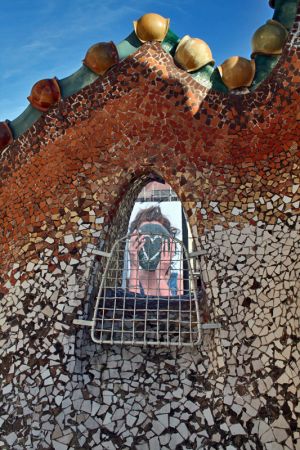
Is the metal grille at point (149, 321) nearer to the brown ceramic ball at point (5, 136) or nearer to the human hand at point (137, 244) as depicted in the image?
the human hand at point (137, 244)

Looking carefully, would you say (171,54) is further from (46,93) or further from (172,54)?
(46,93)

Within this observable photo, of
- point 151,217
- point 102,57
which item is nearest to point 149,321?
point 102,57

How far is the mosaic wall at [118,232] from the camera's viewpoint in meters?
3.26

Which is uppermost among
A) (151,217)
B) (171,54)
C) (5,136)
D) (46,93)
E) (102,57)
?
(151,217)

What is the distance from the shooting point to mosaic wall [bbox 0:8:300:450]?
3.26 m

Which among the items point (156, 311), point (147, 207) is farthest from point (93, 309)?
point (147, 207)

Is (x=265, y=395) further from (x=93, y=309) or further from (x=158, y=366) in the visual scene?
(x=93, y=309)

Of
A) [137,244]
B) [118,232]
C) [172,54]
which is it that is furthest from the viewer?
[137,244]

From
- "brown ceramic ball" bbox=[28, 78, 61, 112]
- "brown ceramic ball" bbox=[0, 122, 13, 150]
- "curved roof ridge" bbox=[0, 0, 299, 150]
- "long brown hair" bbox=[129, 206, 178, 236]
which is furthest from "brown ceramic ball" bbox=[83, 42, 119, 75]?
"long brown hair" bbox=[129, 206, 178, 236]

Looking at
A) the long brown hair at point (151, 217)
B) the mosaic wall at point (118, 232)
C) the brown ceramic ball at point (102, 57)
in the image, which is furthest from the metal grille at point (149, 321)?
the long brown hair at point (151, 217)

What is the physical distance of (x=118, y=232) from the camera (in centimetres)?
447

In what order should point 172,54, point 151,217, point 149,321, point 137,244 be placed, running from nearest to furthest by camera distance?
1. point 149,321
2. point 172,54
3. point 137,244
4. point 151,217

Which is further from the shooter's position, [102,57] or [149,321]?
[102,57]

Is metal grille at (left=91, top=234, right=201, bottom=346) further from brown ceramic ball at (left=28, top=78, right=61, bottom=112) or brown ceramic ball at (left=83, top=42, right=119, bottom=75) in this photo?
brown ceramic ball at (left=83, top=42, right=119, bottom=75)
